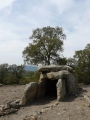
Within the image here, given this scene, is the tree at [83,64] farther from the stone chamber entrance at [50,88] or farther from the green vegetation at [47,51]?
the stone chamber entrance at [50,88]

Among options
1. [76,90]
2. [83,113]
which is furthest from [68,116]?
[76,90]

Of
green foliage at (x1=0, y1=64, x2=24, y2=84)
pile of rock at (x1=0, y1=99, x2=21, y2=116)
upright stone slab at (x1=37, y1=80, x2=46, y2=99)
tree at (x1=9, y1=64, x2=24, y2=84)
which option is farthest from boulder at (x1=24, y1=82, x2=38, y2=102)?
tree at (x1=9, y1=64, x2=24, y2=84)

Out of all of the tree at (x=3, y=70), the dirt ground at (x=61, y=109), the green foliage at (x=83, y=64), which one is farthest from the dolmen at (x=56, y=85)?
the tree at (x=3, y=70)

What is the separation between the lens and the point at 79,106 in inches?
597

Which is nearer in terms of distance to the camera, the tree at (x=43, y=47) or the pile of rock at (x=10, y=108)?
the pile of rock at (x=10, y=108)

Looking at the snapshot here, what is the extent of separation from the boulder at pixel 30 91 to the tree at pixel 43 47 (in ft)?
44.8

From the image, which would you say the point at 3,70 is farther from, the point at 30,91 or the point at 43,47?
the point at 30,91

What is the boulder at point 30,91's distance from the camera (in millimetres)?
17984

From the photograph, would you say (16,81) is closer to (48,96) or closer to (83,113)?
(48,96)

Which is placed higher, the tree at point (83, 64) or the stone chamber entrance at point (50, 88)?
the tree at point (83, 64)

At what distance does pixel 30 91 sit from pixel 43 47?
597 inches

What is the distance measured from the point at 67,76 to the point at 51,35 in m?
15.8

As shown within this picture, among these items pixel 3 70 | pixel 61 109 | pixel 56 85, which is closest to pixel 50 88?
pixel 56 85

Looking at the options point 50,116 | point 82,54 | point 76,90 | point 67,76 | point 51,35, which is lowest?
point 50,116
